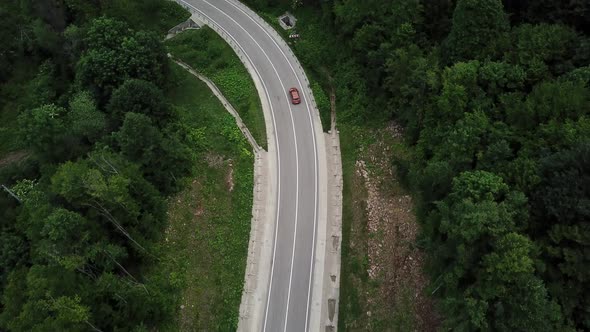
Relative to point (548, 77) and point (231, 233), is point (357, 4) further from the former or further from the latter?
point (231, 233)

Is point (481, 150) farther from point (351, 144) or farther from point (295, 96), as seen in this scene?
point (295, 96)

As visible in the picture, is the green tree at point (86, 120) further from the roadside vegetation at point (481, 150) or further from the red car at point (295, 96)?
the roadside vegetation at point (481, 150)

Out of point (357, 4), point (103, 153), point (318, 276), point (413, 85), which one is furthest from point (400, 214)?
point (103, 153)

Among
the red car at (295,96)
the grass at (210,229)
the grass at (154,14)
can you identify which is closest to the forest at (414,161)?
the grass at (210,229)

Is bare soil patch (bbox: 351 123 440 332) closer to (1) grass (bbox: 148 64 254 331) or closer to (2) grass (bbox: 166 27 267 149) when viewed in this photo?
(1) grass (bbox: 148 64 254 331)

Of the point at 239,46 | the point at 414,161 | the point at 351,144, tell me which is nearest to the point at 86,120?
the point at 239,46
